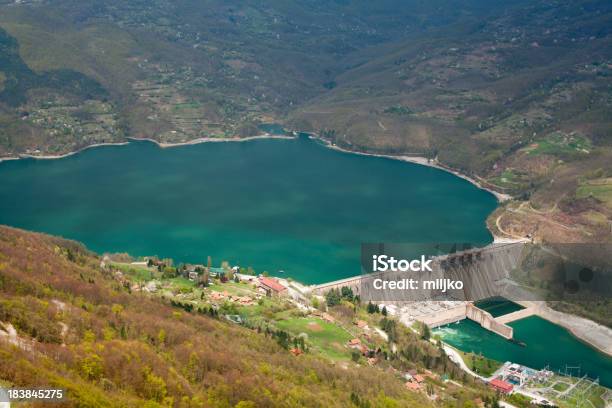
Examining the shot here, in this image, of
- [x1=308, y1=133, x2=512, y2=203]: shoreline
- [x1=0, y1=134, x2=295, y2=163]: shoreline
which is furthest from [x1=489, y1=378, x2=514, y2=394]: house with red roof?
[x1=0, y1=134, x2=295, y2=163]: shoreline

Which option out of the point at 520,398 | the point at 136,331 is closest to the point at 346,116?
the point at 520,398

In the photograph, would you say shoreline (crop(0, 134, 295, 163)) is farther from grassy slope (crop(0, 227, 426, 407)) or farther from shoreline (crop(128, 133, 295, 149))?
grassy slope (crop(0, 227, 426, 407))

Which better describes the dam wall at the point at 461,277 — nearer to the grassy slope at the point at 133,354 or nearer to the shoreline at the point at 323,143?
the grassy slope at the point at 133,354

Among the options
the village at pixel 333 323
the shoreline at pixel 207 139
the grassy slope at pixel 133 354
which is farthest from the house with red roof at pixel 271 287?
the shoreline at pixel 207 139

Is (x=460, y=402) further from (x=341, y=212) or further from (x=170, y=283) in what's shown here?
(x=341, y=212)

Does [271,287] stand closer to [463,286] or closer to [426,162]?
[463,286]
